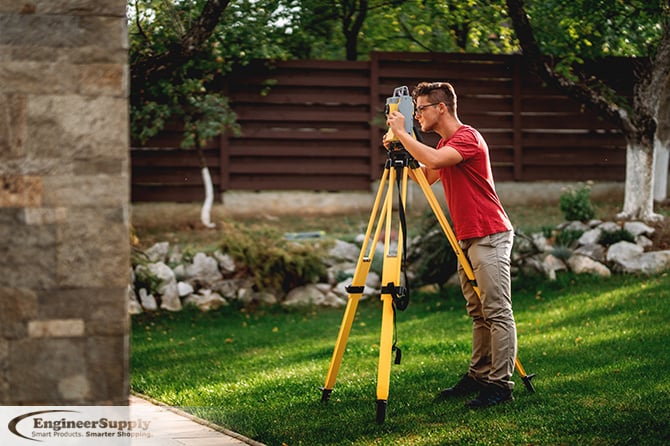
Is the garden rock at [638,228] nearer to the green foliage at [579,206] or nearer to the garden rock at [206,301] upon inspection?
the green foliage at [579,206]

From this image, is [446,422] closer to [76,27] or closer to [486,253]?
[486,253]

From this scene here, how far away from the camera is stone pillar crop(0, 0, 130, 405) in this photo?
362cm

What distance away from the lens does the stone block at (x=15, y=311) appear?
364 cm

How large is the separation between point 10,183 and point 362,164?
32.9 feet

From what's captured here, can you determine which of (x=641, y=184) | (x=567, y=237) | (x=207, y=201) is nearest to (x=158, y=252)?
(x=207, y=201)

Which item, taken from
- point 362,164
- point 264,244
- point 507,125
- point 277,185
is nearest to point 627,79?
point 507,125

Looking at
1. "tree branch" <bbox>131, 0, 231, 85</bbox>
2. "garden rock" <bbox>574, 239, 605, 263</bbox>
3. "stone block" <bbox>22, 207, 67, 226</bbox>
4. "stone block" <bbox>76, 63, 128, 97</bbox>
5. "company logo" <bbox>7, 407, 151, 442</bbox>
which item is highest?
"tree branch" <bbox>131, 0, 231, 85</bbox>

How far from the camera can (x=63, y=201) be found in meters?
3.65

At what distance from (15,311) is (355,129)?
33.0ft

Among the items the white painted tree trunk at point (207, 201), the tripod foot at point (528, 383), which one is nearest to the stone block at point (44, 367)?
the tripod foot at point (528, 383)

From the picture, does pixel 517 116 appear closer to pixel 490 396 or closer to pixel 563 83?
pixel 563 83

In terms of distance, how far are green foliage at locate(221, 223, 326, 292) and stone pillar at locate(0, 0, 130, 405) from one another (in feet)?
21.7

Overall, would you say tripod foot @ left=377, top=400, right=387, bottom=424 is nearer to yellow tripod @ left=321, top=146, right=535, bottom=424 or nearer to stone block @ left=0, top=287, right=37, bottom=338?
yellow tripod @ left=321, top=146, right=535, bottom=424

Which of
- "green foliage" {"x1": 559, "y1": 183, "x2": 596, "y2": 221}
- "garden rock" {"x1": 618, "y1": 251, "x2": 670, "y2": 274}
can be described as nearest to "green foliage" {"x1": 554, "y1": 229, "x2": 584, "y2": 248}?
"green foliage" {"x1": 559, "y1": 183, "x2": 596, "y2": 221}
